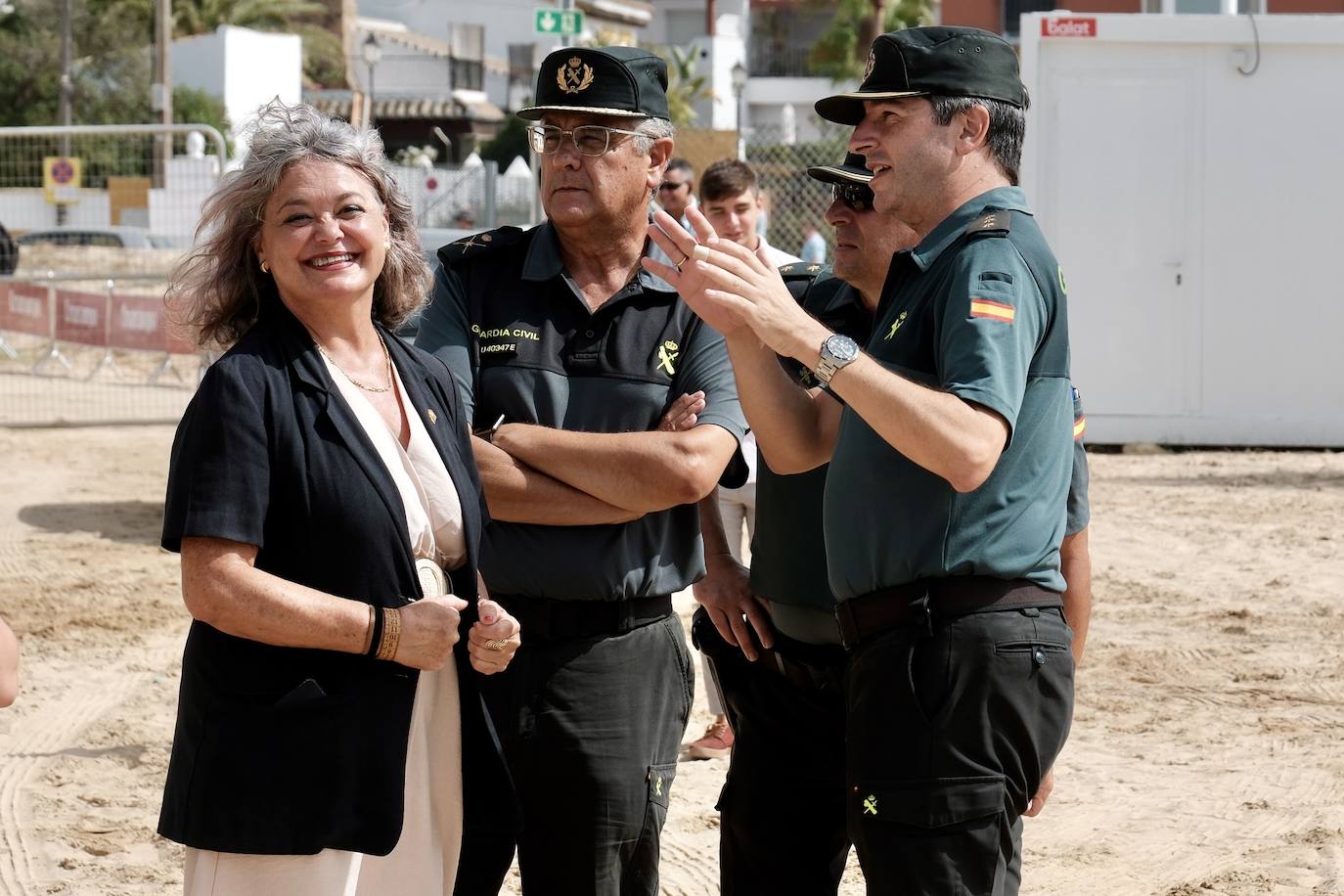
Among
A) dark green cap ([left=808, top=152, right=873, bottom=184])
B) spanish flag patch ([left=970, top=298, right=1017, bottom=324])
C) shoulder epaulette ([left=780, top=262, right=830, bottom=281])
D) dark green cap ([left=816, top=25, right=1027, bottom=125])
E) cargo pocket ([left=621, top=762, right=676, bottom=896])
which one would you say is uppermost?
dark green cap ([left=816, top=25, right=1027, bottom=125])

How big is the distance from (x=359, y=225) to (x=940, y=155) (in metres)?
1.14

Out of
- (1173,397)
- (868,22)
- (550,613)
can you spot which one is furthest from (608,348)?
(868,22)

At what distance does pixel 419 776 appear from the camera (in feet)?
10.00

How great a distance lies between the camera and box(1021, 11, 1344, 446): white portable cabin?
13.2 meters

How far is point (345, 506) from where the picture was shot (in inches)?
110

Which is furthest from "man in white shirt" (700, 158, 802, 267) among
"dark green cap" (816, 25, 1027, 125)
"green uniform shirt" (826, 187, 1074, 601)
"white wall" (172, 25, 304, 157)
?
"white wall" (172, 25, 304, 157)

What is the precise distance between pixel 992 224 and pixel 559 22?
A: 10.8 metres

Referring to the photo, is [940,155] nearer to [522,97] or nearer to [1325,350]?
[1325,350]

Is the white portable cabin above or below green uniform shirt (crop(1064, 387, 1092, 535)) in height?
above

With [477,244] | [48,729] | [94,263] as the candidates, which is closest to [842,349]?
[477,244]

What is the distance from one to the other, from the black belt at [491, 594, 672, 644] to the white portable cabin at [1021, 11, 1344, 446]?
10394 millimetres

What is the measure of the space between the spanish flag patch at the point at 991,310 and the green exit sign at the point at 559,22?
1039 cm

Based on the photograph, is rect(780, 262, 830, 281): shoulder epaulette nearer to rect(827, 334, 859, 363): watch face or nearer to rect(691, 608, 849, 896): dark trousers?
rect(691, 608, 849, 896): dark trousers

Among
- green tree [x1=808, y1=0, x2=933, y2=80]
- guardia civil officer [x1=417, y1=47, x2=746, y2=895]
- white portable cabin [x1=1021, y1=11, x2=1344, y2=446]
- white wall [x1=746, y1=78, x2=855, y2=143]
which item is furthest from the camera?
white wall [x1=746, y1=78, x2=855, y2=143]
